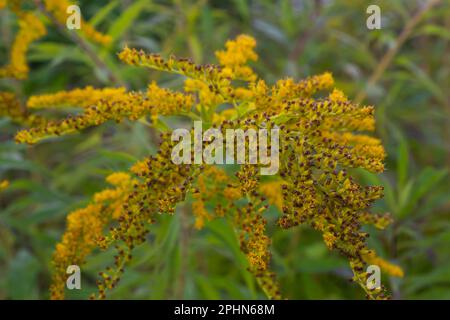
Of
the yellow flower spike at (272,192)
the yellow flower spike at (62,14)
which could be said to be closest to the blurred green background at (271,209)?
the yellow flower spike at (62,14)

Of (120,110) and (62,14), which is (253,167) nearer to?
(120,110)

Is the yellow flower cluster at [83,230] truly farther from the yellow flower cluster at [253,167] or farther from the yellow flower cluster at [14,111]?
the yellow flower cluster at [14,111]

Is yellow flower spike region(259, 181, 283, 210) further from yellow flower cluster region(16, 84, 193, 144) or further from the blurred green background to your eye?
yellow flower cluster region(16, 84, 193, 144)

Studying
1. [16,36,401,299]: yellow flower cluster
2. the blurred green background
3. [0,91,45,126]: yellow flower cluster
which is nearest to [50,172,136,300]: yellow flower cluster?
[16,36,401,299]: yellow flower cluster

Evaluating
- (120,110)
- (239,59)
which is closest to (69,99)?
(120,110)

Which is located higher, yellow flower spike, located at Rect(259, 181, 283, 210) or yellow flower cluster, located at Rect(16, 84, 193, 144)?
yellow flower cluster, located at Rect(16, 84, 193, 144)
